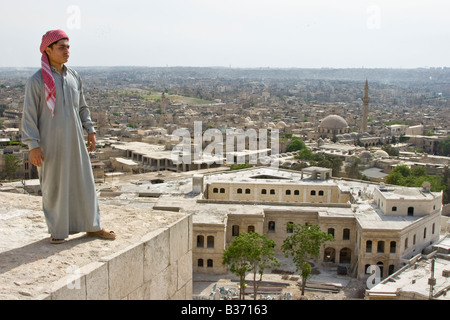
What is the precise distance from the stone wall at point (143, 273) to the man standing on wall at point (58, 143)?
39 centimetres

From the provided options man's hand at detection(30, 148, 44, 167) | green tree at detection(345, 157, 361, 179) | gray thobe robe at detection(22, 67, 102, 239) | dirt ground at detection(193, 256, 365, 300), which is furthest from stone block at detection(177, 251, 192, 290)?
green tree at detection(345, 157, 361, 179)

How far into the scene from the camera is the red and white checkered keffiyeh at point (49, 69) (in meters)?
4.21

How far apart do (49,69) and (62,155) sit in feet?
2.20

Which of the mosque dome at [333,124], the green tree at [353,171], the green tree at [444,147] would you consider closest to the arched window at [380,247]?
the green tree at [353,171]

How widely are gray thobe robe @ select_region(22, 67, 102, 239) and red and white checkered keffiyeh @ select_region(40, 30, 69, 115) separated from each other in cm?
4

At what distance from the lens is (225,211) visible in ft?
66.4

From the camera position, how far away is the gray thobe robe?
13.8ft

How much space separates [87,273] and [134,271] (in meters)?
0.55

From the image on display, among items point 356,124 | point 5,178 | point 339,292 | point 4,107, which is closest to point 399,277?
point 339,292

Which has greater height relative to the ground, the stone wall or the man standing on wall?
→ the man standing on wall

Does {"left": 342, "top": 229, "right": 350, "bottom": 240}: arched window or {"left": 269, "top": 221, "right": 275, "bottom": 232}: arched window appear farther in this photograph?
{"left": 269, "top": 221, "right": 275, "bottom": 232}: arched window

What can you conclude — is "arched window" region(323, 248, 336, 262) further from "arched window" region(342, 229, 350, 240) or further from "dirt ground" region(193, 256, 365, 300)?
"dirt ground" region(193, 256, 365, 300)

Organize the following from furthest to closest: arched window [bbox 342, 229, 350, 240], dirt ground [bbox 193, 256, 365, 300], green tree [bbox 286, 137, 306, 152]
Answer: green tree [bbox 286, 137, 306, 152]
arched window [bbox 342, 229, 350, 240]
dirt ground [bbox 193, 256, 365, 300]

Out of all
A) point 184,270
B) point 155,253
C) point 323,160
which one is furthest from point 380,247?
point 323,160
